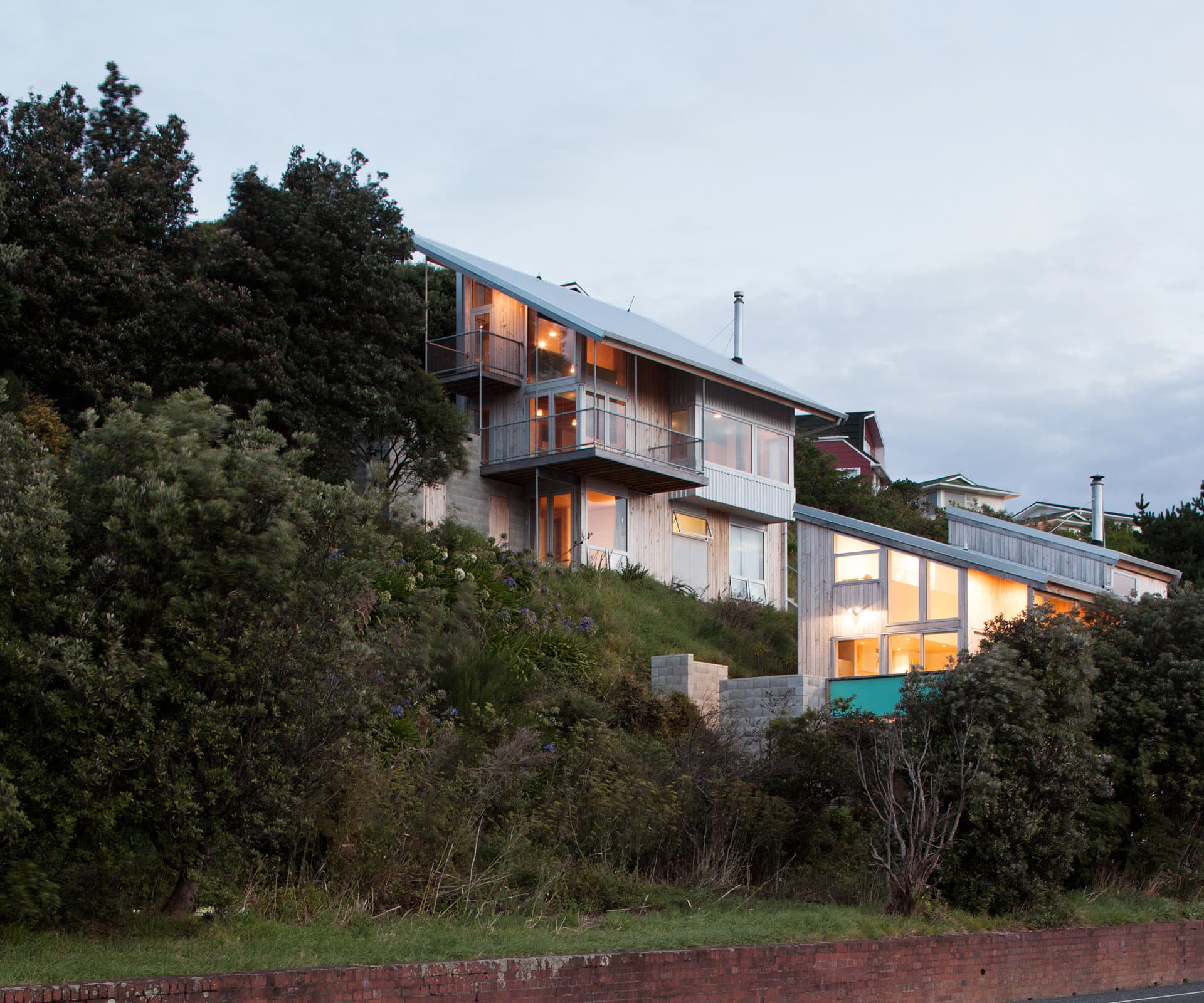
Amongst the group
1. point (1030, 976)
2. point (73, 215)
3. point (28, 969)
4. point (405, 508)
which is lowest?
point (1030, 976)

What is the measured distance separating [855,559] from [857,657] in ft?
6.22

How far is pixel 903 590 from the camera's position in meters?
25.6

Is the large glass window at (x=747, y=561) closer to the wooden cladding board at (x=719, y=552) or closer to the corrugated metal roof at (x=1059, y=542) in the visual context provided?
A: the wooden cladding board at (x=719, y=552)

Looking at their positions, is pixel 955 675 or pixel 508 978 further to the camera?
pixel 955 675

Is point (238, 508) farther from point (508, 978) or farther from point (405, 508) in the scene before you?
point (405, 508)

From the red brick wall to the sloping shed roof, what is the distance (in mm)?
9665

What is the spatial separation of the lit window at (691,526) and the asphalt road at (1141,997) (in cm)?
2047

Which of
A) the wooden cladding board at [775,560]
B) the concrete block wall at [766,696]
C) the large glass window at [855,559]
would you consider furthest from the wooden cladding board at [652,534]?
the concrete block wall at [766,696]

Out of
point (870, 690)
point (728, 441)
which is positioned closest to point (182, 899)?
point (870, 690)

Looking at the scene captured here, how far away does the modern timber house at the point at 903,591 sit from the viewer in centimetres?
2441

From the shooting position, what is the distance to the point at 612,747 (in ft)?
50.1

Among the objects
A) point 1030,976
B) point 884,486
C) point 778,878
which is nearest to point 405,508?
point 778,878

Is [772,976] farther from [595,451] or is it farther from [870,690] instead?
[595,451]

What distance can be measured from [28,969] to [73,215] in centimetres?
1835
